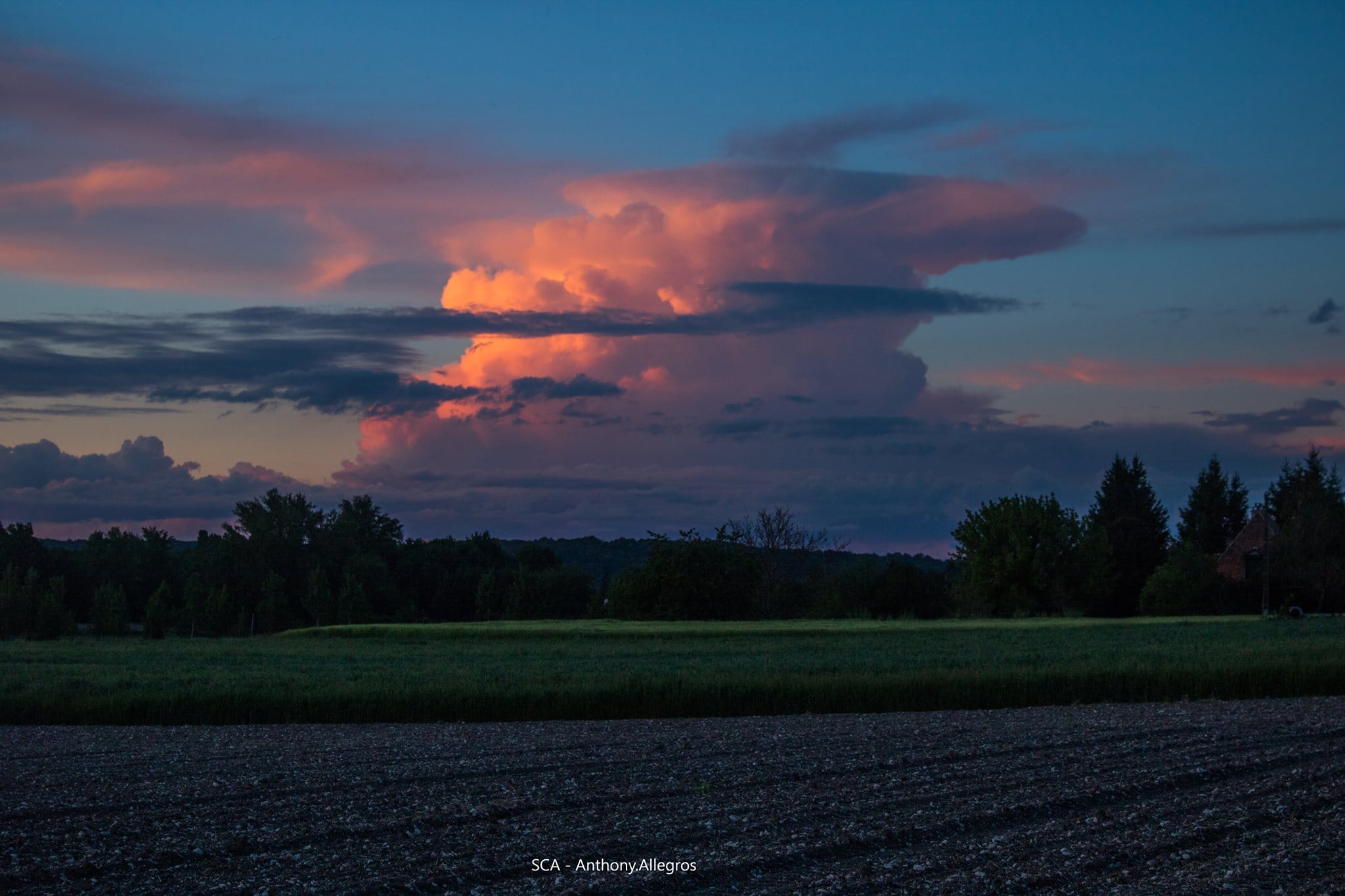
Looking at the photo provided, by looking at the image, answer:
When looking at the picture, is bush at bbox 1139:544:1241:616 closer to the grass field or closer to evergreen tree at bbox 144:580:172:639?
the grass field

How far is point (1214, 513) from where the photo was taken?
96062 millimetres

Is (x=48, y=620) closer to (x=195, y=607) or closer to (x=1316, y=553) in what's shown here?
(x=195, y=607)

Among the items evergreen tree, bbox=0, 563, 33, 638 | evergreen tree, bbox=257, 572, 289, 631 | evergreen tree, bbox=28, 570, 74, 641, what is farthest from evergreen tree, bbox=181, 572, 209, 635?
evergreen tree, bbox=0, 563, 33, 638

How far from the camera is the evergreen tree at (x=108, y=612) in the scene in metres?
69.6

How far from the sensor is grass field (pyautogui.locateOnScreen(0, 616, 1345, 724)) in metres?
23.1

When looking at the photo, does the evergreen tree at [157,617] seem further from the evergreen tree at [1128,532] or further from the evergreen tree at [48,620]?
the evergreen tree at [1128,532]

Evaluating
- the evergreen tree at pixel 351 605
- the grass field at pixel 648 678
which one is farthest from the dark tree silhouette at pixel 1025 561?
the evergreen tree at pixel 351 605

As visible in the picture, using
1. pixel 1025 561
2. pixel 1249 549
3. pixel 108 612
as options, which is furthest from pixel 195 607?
pixel 1249 549

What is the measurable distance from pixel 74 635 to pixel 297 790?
6340 cm

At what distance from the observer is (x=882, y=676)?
25203 millimetres

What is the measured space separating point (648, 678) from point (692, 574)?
37.6 meters

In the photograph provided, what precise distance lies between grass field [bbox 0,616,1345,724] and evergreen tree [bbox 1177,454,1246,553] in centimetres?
6037

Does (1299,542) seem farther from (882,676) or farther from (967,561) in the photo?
(882,676)

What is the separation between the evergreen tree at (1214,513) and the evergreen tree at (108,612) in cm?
8120
